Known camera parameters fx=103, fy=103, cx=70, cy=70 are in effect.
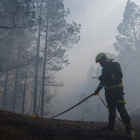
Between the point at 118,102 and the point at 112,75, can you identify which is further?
the point at 112,75

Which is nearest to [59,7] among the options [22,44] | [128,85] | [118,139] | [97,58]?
[22,44]

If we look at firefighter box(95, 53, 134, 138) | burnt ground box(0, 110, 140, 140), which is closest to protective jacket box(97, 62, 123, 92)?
firefighter box(95, 53, 134, 138)

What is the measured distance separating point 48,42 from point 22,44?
819 centimetres

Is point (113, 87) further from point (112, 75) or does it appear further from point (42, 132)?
point (42, 132)

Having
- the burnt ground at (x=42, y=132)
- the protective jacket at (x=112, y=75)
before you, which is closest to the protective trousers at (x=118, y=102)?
the protective jacket at (x=112, y=75)

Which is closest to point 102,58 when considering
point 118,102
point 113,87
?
point 113,87

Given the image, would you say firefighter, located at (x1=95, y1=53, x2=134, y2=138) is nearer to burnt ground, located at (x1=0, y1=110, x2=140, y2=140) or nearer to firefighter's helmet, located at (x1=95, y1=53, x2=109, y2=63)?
firefighter's helmet, located at (x1=95, y1=53, x2=109, y2=63)

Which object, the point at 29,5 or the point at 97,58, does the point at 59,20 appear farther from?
the point at 97,58

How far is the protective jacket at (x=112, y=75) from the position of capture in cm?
337

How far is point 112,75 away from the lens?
338cm

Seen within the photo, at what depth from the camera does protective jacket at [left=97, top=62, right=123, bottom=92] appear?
11.1 feet

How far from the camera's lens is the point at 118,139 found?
262 cm

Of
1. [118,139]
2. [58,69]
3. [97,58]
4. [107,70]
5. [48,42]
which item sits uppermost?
[48,42]

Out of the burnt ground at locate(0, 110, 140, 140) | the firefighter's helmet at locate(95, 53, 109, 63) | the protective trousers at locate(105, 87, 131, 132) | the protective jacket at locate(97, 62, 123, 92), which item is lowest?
the burnt ground at locate(0, 110, 140, 140)
